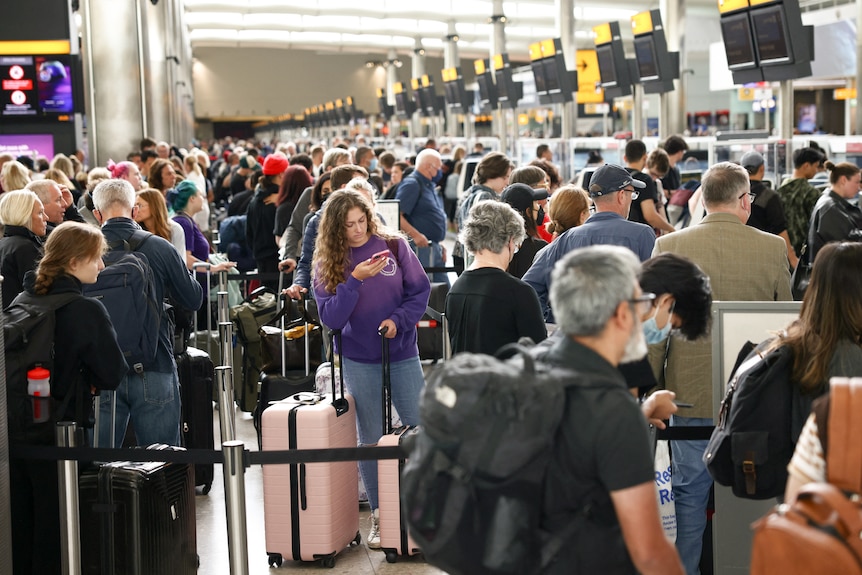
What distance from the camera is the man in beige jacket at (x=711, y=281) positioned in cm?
411

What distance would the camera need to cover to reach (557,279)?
96.9 inches

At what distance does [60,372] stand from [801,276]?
5.25 metres

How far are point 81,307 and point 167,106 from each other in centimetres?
2622

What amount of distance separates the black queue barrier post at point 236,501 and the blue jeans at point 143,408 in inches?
52.6

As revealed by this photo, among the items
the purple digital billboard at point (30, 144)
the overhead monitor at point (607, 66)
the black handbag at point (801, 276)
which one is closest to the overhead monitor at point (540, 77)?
the overhead monitor at point (607, 66)

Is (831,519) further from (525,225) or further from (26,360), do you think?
(525,225)

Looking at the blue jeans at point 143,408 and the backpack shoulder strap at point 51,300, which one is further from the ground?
the backpack shoulder strap at point 51,300

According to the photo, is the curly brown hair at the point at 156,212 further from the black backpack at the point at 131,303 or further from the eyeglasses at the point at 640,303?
the eyeglasses at the point at 640,303

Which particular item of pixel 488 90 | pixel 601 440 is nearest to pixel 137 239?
pixel 601 440

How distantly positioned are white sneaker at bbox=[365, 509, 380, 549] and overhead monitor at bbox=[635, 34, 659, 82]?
10517mm

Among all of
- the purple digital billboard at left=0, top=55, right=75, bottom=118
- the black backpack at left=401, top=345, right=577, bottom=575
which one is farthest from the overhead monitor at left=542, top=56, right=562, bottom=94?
the black backpack at left=401, top=345, right=577, bottom=575

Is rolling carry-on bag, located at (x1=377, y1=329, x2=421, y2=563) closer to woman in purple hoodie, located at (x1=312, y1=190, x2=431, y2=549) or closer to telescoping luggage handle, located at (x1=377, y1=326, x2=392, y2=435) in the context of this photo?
telescoping luggage handle, located at (x1=377, y1=326, x2=392, y2=435)

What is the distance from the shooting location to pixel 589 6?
41.1 meters

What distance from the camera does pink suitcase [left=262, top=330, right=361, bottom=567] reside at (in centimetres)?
478
